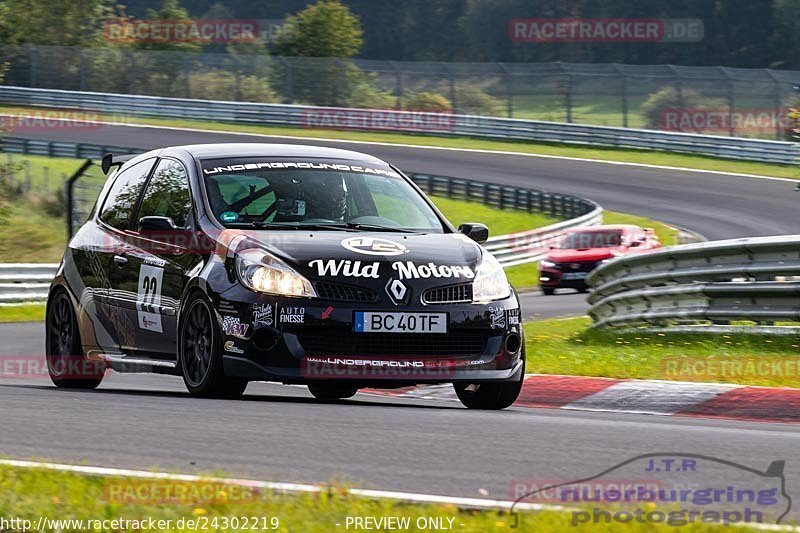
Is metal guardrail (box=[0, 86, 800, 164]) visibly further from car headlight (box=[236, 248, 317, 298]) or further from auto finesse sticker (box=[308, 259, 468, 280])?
car headlight (box=[236, 248, 317, 298])

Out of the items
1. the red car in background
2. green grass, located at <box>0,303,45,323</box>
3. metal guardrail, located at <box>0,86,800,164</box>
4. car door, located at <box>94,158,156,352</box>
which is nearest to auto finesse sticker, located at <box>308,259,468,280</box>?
car door, located at <box>94,158,156,352</box>

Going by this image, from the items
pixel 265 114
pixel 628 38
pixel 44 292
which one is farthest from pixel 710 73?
pixel 628 38

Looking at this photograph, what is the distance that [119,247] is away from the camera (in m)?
9.39

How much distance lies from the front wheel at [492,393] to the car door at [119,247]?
2237mm

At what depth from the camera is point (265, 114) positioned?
172 feet

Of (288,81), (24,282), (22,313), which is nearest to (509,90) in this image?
(288,81)

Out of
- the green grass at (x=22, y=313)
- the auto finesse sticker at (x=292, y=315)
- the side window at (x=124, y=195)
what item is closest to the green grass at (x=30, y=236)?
the green grass at (x=22, y=313)

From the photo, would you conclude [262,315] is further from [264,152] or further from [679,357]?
[679,357]

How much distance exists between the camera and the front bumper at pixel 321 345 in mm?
7734

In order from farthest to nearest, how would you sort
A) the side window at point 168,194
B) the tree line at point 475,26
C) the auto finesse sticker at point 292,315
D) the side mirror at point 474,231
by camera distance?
1. the tree line at point 475,26
2. the side mirror at point 474,231
3. the side window at point 168,194
4. the auto finesse sticker at point 292,315

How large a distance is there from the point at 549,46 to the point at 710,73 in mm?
41425

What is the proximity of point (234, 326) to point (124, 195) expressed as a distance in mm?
2349

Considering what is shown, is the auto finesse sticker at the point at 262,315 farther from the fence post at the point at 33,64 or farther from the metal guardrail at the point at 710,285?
the fence post at the point at 33,64

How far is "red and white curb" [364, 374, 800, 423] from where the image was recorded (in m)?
8.40
